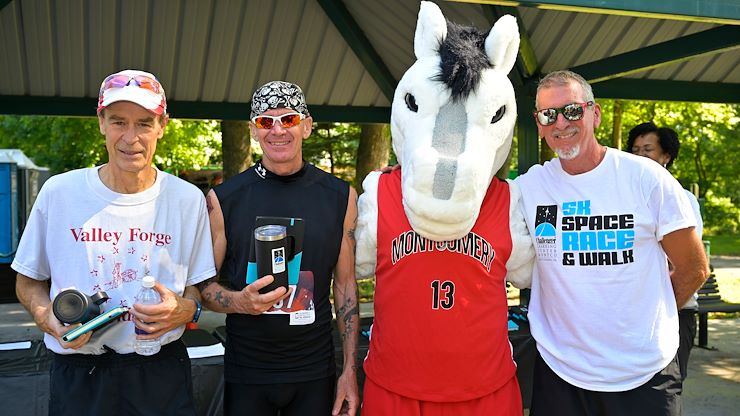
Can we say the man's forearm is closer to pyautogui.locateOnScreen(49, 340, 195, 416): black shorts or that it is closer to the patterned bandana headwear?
the patterned bandana headwear

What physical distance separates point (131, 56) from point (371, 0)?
2.61 metres

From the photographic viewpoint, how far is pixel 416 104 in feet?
9.73

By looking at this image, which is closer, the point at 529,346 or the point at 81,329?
the point at 81,329

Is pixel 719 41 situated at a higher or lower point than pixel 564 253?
higher

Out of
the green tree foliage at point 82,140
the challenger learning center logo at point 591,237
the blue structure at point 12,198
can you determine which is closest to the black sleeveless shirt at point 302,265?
the challenger learning center logo at point 591,237

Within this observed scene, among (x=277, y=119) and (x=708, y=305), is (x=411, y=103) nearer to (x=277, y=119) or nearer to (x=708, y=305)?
(x=277, y=119)

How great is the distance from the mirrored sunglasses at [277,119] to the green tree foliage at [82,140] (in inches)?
466

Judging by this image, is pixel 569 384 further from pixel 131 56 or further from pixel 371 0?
pixel 131 56

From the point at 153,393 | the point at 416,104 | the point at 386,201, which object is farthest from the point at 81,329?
the point at 416,104

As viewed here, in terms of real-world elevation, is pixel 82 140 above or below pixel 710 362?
above

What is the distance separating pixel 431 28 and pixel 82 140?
13.2 meters

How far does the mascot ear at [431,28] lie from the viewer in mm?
2998

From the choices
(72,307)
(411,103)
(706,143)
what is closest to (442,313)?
(411,103)

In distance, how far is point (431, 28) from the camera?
3006 mm
